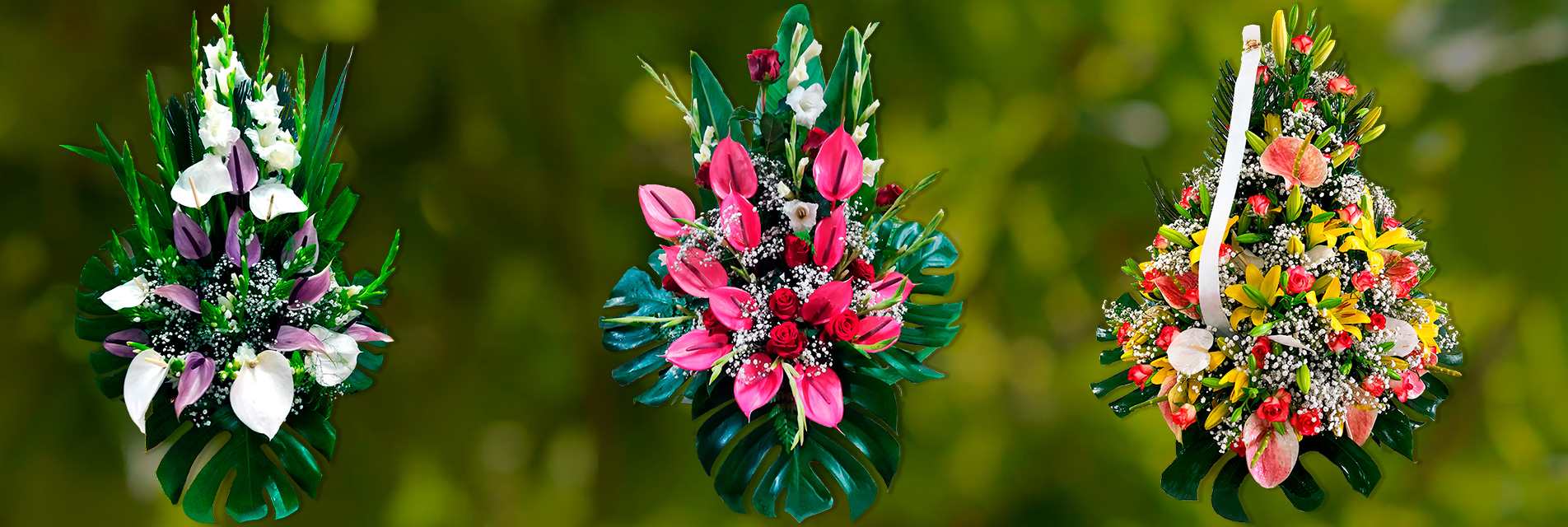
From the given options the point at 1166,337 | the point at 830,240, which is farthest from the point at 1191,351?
the point at 830,240

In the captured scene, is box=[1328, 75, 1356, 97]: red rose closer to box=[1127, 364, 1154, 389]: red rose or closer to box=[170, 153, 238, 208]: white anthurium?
box=[1127, 364, 1154, 389]: red rose

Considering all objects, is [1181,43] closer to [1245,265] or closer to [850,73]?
[1245,265]

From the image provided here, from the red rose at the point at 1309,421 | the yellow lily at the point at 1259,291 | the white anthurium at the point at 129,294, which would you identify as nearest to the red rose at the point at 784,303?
the yellow lily at the point at 1259,291

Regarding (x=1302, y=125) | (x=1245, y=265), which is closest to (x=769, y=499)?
(x=1245, y=265)

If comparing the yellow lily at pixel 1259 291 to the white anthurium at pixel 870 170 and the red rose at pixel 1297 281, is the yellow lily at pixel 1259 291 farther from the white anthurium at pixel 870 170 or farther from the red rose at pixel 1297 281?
the white anthurium at pixel 870 170

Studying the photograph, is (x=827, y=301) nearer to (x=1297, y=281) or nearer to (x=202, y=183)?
(x=1297, y=281)

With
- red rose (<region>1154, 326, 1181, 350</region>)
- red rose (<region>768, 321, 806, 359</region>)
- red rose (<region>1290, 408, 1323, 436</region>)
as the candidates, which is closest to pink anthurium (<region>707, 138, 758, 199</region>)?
red rose (<region>768, 321, 806, 359</region>)

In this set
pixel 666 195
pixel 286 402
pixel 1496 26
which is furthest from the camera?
pixel 1496 26
